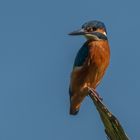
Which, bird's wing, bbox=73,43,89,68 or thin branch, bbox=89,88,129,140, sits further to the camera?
bird's wing, bbox=73,43,89,68

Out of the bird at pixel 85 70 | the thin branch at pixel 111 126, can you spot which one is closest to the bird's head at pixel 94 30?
the bird at pixel 85 70

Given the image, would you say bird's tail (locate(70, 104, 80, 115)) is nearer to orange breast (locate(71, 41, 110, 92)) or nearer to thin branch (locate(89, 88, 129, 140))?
orange breast (locate(71, 41, 110, 92))

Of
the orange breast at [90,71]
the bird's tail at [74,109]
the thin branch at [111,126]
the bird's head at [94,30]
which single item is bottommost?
the thin branch at [111,126]

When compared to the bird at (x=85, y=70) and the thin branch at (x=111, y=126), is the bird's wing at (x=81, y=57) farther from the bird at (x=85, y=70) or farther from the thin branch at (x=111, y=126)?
the thin branch at (x=111, y=126)

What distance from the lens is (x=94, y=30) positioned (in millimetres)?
9164

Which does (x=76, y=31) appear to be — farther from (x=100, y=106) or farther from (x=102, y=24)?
(x=100, y=106)

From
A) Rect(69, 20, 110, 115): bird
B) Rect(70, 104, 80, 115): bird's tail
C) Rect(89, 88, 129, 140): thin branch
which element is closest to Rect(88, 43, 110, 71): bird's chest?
Rect(69, 20, 110, 115): bird

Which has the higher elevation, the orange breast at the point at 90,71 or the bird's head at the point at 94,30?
the bird's head at the point at 94,30

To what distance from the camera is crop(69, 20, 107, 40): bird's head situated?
896 cm

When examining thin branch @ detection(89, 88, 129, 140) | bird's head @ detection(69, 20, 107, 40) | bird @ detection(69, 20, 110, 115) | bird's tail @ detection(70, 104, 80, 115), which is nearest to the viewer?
thin branch @ detection(89, 88, 129, 140)

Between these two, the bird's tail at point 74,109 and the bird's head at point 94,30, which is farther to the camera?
the bird's head at point 94,30

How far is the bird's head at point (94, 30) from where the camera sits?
896 centimetres

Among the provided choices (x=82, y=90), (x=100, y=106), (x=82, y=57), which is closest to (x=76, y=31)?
(x=82, y=57)

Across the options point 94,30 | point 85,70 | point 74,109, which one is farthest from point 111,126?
point 94,30
